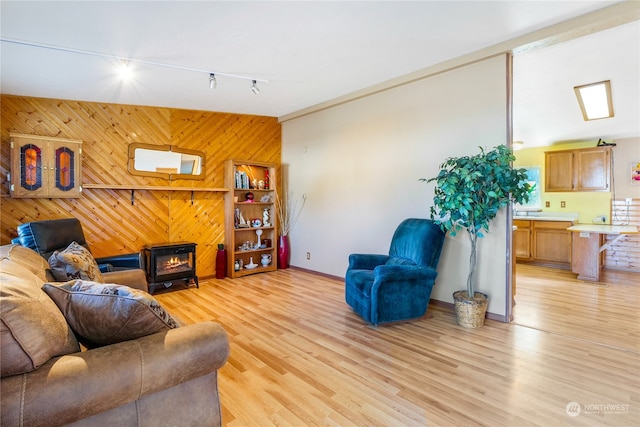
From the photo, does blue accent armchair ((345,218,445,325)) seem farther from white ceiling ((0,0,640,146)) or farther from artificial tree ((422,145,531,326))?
white ceiling ((0,0,640,146))

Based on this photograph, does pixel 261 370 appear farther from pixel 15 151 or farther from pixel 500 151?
pixel 15 151

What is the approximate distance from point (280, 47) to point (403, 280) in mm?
2529

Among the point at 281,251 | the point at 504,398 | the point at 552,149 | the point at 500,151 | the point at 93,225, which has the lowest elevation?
the point at 504,398

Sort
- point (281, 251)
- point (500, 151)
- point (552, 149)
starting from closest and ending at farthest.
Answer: point (500, 151) → point (281, 251) → point (552, 149)

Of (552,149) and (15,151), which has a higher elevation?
(552,149)

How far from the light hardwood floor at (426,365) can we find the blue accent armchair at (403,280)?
0.52 ft

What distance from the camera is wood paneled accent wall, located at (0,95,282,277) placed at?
12.1 ft

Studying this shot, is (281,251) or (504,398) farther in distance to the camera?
(281,251)

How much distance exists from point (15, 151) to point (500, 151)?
5017 mm

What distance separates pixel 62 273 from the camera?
1993mm

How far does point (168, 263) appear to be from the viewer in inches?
171

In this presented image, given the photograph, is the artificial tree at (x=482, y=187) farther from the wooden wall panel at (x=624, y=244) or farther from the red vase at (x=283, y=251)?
the wooden wall panel at (x=624, y=244)

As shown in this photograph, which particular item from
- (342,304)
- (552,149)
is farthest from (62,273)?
(552,149)

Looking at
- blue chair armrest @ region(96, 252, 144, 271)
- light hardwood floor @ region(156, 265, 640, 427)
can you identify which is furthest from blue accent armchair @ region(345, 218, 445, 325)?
blue chair armrest @ region(96, 252, 144, 271)
